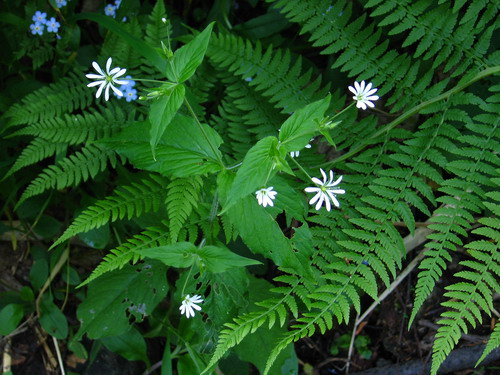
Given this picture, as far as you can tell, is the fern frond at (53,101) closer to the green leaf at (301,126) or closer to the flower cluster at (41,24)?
the flower cluster at (41,24)

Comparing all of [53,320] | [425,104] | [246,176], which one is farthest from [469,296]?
[53,320]

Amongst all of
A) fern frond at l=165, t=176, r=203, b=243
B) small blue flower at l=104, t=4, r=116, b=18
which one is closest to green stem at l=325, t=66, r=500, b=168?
fern frond at l=165, t=176, r=203, b=243

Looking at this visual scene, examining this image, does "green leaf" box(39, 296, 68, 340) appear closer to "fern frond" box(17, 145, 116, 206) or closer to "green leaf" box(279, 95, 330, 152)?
"fern frond" box(17, 145, 116, 206)

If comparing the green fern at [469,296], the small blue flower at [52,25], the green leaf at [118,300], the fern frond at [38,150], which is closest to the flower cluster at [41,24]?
the small blue flower at [52,25]

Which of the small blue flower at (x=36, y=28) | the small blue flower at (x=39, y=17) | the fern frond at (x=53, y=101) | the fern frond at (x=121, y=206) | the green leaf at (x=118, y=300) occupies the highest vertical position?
the small blue flower at (x=39, y=17)

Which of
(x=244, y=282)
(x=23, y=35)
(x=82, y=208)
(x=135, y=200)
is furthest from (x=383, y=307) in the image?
(x=23, y=35)

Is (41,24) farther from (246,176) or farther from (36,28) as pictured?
(246,176)

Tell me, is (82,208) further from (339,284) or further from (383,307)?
(383,307)

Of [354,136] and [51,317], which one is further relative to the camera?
[51,317]
